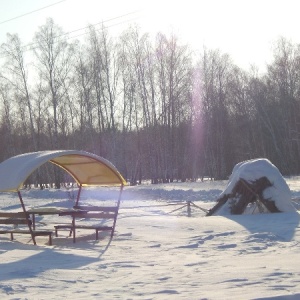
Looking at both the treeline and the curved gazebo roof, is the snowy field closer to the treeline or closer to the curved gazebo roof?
the curved gazebo roof

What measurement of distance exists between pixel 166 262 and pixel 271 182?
8770 millimetres

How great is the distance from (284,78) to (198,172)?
48.4ft

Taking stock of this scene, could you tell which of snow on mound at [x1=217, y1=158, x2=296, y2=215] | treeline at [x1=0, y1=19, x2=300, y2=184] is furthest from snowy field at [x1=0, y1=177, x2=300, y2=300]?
treeline at [x1=0, y1=19, x2=300, y2=184]

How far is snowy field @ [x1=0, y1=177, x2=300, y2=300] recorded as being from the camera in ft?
22.5

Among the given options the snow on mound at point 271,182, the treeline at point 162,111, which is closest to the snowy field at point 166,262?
the snow on mound at point 271,182

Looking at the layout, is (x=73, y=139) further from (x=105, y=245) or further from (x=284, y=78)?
(x=105, y=245)

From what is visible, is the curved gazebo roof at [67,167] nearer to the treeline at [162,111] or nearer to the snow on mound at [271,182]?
the snow on mound at [271,182]

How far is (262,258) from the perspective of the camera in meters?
9.27

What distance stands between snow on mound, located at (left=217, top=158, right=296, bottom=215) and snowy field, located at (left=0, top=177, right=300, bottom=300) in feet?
4.23

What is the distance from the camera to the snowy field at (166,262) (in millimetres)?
6846

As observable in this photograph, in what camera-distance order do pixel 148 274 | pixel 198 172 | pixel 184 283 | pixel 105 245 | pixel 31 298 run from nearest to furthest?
pixel 31 298 < pixel 184 283 < pixel 148 274 < pixel 105 245 < pixel 198 172

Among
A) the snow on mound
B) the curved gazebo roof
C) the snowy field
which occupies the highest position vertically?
the curved gazebo roof

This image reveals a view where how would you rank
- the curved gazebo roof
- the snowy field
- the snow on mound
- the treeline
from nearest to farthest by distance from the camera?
1. the snowy field
2. the curved gazebo roof
3. the snow on mound
4. the treeline

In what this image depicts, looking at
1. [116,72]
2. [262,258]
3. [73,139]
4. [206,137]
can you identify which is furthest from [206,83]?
[262,258]
